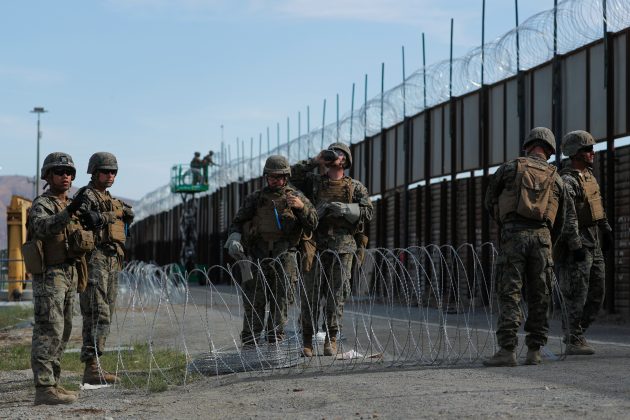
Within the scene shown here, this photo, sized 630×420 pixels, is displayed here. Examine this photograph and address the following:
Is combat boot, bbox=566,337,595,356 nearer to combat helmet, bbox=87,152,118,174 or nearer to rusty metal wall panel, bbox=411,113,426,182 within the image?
combat helmet, bbox=87,152,118,174

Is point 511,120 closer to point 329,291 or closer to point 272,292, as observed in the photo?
point 329,291

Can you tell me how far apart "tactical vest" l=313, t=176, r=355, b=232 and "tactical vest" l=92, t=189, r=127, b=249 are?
1.81 meters

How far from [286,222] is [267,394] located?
2.41 metres

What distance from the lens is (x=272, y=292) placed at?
9.09 metres

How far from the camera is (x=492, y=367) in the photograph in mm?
7934

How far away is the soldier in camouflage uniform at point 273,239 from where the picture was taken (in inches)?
354

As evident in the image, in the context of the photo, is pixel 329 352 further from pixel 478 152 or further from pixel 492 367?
pixel 478 152

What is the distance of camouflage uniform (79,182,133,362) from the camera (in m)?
8.14

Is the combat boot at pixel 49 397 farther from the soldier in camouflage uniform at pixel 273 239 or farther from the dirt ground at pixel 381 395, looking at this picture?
the soldier in camouflage uniform at pixel 273 239

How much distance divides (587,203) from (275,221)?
258 centimetres

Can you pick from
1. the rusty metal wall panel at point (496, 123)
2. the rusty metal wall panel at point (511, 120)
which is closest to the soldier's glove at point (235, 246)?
the rusty metal wall panel at point (511, 120)

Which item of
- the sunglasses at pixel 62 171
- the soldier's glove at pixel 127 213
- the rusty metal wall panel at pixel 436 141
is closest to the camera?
the sunglasses at pixel 62 171

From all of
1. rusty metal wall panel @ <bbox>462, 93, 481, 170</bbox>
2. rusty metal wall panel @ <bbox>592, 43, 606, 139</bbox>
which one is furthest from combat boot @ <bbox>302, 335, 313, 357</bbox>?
rusty metal wall panel @ <bbox>462, 93, 481, 170</bbox>

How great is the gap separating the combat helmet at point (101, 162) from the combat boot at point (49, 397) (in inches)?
74.4
